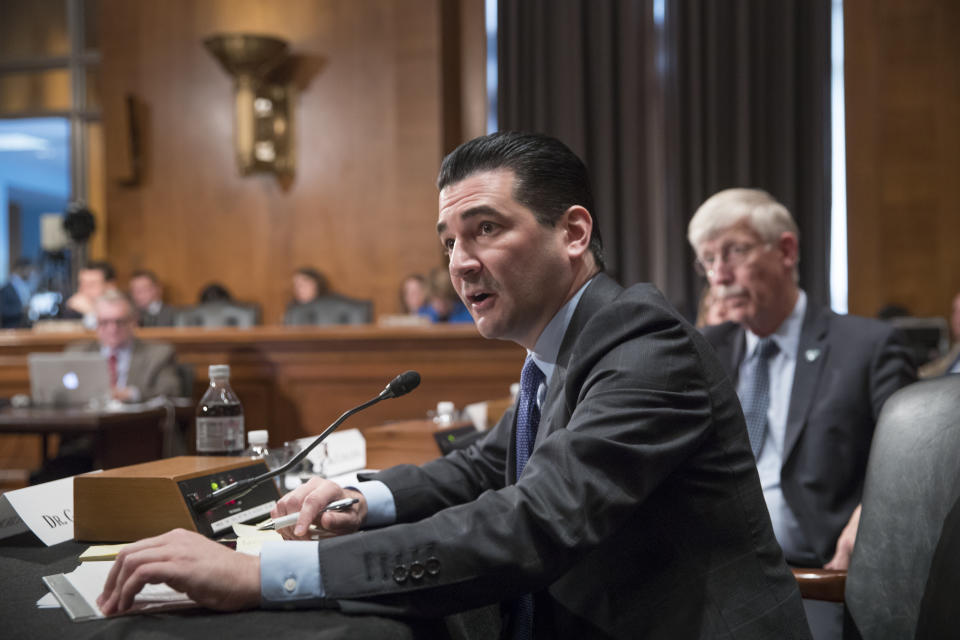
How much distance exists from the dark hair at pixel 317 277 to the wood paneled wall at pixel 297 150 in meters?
0.20

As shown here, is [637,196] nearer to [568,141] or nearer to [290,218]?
[568,141]

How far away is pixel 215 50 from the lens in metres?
8.27

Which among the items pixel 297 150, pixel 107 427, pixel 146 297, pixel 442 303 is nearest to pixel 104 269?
pixel 146 297

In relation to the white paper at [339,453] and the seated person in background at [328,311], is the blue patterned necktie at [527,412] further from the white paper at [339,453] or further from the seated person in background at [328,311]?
the seated person in background at [328,311]

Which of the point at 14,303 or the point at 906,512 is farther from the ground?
the point at 14,303

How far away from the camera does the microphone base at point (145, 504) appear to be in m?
1.47

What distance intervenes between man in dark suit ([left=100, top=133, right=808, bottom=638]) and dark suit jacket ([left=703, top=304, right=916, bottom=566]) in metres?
1.03

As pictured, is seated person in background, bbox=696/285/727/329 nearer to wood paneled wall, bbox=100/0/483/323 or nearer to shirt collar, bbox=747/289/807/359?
shirt collar, bbox=747/289/807/359

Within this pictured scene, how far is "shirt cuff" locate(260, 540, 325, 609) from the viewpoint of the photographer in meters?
1.08

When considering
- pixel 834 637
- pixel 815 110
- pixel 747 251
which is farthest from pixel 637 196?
pixel 834 637

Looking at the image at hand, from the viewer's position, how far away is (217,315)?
7.66m

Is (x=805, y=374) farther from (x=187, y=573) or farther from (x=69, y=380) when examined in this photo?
(x=69, y=380)

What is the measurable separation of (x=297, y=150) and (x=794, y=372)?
6.90 m

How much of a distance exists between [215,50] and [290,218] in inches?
63.4
